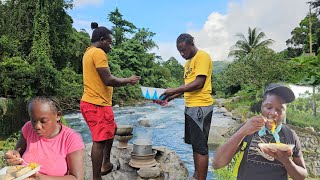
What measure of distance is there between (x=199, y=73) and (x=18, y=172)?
1755mm

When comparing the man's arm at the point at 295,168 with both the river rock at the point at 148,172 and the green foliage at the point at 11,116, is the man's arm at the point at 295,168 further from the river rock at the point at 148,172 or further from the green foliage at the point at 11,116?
the green foliage at the point at 11,116

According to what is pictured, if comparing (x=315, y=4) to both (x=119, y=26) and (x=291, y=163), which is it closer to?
(x=119, y=26)

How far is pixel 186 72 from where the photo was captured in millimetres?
2996

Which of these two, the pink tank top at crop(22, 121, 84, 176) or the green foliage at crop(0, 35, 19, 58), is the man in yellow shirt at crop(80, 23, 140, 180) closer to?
the pink tank top at crop(22, 121, 84, 176)

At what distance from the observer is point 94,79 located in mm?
2916

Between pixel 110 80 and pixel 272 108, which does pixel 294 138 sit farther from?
pixel 110 80

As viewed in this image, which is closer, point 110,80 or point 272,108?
point 272,108

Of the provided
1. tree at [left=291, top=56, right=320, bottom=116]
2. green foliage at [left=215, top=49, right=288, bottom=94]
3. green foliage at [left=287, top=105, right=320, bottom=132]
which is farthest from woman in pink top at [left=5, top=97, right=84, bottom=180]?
green foliage at [left=215, top=49, right=288, bottom=94]

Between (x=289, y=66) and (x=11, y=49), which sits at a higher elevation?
(x=11, y=49)

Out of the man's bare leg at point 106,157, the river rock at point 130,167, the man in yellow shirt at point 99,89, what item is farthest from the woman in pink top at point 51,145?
the river rock at point 130,167

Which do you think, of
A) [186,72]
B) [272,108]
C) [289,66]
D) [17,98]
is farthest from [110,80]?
[289,66]

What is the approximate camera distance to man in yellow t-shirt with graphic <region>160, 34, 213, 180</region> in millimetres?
2791

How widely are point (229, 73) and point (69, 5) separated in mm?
11029

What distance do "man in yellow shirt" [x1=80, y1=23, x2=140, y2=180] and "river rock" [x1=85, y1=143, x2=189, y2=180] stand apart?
85 centimetres
